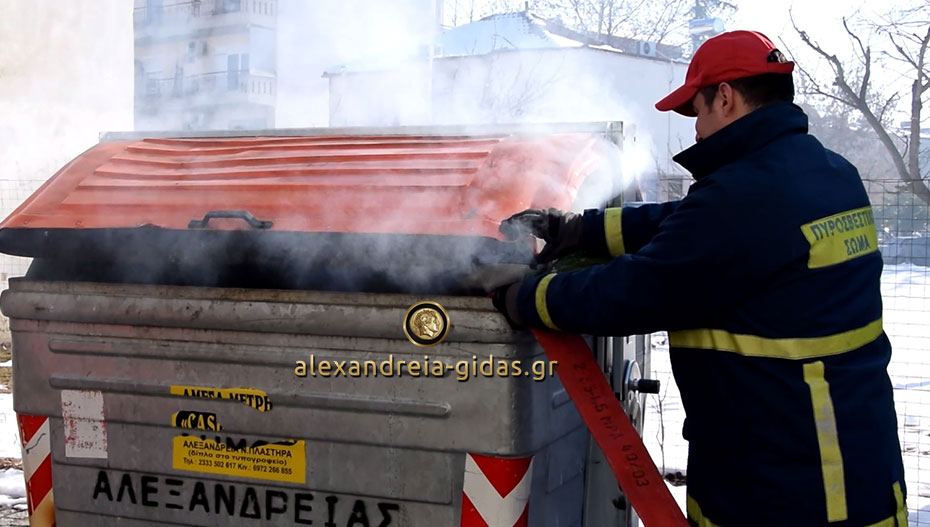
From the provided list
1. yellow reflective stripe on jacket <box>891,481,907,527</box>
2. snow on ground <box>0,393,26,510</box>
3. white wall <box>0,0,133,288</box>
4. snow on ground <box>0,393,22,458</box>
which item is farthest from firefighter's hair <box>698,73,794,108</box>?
white wall <box>0,0,133,288</box>

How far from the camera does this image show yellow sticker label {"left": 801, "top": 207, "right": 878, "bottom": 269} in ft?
5.92

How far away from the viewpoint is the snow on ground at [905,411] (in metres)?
4.59

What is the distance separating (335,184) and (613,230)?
745 millimetres

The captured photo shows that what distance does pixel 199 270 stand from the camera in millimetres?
2289

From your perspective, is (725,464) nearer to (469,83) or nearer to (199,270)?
(199,270)

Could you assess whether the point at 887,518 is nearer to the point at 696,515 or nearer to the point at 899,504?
the point at 899,504

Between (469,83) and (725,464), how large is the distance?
406cm

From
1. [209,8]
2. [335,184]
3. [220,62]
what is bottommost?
[335,184]

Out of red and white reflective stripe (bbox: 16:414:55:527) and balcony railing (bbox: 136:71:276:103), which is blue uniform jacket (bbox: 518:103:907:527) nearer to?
red and white reflective stripe (bbox: 16:414:55:527)

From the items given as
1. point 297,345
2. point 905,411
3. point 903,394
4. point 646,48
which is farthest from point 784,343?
point 903,394

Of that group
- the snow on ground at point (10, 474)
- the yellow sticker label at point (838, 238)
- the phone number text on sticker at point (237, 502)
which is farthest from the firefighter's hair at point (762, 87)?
the snow on ground at point (10, 474)

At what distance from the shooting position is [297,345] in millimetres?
2139

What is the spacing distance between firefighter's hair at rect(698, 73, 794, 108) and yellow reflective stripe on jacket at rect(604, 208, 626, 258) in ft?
1.45

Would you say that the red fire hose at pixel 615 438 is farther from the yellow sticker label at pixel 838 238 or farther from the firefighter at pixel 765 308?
the yellow sticker label at pixel 838 238
